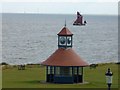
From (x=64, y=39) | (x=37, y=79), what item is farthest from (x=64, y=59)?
(x=37, y=79)

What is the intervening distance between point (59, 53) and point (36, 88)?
6.65 meters

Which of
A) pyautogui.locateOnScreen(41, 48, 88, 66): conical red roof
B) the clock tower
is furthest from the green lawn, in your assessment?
the clock tower

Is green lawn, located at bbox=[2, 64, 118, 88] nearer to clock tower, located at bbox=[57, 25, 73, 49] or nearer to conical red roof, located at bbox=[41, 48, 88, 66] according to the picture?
conical red roof, located at bbox=[41, 48, 88, 66]

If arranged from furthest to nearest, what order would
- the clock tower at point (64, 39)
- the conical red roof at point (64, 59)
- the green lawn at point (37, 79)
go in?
the clock tower at point (64, 39), the conical red roof at point (64, 59), the green lawn at point (37, 79)

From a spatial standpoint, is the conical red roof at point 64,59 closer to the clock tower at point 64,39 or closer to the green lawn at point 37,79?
the clock tower at point 64,39

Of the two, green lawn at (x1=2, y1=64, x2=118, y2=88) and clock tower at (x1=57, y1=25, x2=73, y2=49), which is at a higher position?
clock tower at (x1=57, y1=25, x2=73, y2=49)

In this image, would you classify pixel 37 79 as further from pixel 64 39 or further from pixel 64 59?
pixel 64 39

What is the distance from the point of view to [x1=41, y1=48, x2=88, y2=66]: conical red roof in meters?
44.3

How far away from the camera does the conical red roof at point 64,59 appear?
44.3 meters

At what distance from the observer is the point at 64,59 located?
147ft

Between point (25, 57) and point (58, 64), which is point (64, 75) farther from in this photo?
point (25, 57)

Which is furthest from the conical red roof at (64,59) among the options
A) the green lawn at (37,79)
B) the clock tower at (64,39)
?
the green lawn at (37,79)

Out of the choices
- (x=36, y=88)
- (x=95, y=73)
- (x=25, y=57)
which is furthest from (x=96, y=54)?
(x=36, y=88)

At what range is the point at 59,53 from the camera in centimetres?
4528
